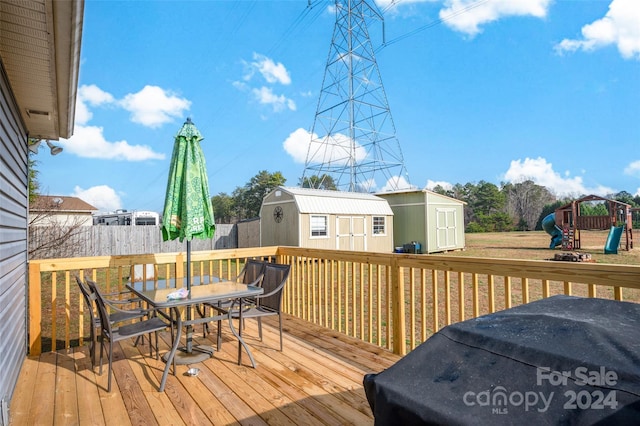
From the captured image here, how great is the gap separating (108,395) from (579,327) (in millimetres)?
2806

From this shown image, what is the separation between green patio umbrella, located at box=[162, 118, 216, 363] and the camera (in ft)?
9.77

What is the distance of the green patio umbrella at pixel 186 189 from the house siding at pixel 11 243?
1036mm

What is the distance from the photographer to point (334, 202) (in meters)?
13.0

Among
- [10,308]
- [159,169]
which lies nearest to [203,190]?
[10,308]

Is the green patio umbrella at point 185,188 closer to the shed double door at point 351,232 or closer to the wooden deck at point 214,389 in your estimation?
the wooden deck at point 214,389

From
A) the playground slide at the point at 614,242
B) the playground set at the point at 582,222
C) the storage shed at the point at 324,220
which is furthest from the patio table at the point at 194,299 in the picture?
the playground set at the point at 582,222

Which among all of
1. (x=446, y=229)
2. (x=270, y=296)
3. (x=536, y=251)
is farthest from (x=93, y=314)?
(x=536, y=251)

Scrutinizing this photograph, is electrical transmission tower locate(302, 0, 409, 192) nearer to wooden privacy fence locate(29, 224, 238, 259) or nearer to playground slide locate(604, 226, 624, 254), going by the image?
wooden privacy fence locate(29, 224, 238, 259)

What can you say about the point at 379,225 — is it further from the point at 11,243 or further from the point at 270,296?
the point at 11,243

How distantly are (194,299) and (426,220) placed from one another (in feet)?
43.9

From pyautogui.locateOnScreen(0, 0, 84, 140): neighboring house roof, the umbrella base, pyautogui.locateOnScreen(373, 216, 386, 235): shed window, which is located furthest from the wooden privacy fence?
pyautogui.locateOnScreen(0, 0, 84, 140): neighboring house roof

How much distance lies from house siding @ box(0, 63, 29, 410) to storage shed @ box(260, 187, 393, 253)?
28.4 feet

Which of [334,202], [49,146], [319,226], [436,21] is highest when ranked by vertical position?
[436,21]

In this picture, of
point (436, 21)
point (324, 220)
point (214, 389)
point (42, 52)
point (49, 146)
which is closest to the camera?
point (42, 52)
